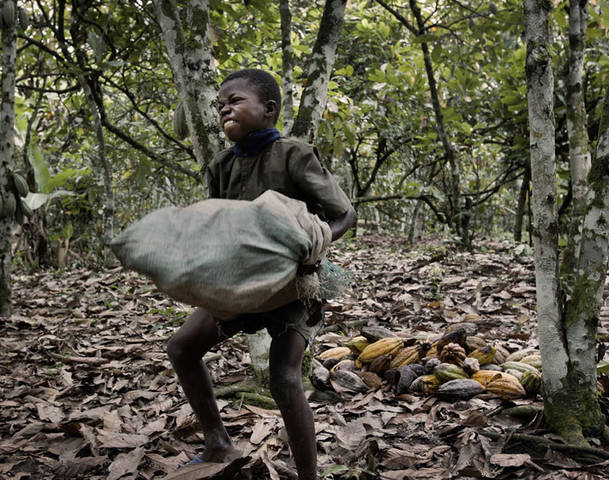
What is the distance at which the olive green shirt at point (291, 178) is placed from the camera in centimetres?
179

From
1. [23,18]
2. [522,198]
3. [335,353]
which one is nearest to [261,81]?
[335,353]

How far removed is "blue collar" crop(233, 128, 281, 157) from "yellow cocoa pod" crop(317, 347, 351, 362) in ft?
5.77

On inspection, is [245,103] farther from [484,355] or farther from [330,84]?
[330,84]

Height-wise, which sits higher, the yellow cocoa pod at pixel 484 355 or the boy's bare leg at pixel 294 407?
the boy's bare leg at pixel 294 407

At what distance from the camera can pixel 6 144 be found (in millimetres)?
4258

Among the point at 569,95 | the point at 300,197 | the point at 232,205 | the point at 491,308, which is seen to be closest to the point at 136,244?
the point at 232,205

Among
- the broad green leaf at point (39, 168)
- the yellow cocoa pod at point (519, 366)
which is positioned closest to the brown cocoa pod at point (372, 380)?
the yellow cocoa pod at point (519, 366)

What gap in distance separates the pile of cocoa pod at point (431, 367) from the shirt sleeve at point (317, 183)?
141 cm

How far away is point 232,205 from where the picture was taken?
1.49m

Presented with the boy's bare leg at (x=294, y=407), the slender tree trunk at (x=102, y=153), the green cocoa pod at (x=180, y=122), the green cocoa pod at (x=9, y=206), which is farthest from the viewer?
the slender tree trunk at (x=102, y=153)

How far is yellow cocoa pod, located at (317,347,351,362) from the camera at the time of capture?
3318mm

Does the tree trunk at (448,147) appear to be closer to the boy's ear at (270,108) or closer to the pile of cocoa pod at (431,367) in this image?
the pile of cocoa pod at (431,367)

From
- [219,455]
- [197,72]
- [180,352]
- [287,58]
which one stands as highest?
[287,58]

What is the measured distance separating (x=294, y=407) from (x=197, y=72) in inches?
71.8
